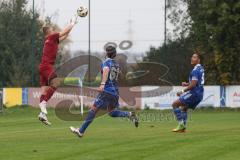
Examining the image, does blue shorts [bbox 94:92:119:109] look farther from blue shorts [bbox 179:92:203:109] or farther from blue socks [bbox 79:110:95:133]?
blue shorts [bbox 179:92:203:109]

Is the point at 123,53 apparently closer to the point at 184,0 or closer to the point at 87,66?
the point at 87,66

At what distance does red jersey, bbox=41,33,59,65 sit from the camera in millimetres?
17766

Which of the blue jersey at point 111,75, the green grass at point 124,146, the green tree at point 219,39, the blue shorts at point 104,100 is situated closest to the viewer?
the green grass at point 124,146

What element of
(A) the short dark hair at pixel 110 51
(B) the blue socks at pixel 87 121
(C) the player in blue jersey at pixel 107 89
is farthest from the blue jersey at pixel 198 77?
(B) the blue socks at pixel 87 121

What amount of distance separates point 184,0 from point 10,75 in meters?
16.7

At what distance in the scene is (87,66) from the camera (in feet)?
151

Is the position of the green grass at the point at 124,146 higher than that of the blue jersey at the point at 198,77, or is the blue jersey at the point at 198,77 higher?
the blue jersey at the point at 198,77

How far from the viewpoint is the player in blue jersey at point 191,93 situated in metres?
18.6

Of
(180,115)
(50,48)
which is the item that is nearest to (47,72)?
(50,48)

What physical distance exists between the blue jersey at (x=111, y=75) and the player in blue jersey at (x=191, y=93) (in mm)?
2571

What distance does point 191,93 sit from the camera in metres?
19.0

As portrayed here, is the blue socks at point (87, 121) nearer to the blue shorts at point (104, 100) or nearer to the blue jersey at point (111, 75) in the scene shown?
the blue shorts at point (104, 100)

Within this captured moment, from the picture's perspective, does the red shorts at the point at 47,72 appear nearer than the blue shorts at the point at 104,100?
No

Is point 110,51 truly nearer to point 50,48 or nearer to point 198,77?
point 50,48
